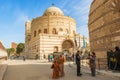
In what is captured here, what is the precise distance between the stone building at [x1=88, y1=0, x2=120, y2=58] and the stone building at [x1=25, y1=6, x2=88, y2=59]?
2029 centimetres

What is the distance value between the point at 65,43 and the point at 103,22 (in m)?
28.8

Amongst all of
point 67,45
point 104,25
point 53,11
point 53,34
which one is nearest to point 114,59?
point 104,25

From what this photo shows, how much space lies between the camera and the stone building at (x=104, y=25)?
36.9 ft

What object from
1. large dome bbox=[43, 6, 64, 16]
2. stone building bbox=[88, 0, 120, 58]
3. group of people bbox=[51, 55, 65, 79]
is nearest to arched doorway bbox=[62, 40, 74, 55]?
large dome bbox=[43, 6, 64, 16]

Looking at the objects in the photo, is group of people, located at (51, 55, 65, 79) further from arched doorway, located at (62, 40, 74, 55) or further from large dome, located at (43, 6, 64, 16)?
large dome, located at (43, 6, 64, 16)

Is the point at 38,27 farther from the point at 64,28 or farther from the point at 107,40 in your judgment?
the point at 107,40

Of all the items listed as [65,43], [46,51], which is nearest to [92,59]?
[46,51]

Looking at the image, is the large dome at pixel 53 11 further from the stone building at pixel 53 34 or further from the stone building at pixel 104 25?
the stone building at pixel 104 25

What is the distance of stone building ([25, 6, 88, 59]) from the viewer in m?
38.9

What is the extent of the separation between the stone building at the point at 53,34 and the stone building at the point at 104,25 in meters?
20.3

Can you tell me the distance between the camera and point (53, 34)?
4053 cm

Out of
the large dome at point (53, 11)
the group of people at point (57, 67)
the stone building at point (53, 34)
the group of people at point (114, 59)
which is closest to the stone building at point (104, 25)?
the group of people at point (114, 59)

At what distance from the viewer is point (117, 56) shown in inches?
390

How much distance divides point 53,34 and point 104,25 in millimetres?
28000
